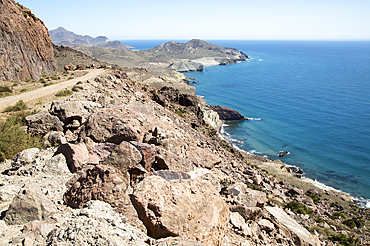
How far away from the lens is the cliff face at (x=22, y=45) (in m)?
30.5

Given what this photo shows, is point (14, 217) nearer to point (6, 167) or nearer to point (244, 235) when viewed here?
point (6, 167)

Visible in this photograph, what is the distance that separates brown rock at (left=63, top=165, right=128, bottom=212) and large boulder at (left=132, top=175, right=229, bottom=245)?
0.57 meters

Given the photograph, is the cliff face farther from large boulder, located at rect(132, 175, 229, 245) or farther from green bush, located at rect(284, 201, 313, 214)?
green bush, located at rect(284, 201, 313, 214)

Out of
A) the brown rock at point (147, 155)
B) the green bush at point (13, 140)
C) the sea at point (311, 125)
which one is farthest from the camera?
the sea at point (311, 125)

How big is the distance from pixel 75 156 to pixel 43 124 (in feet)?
15.2

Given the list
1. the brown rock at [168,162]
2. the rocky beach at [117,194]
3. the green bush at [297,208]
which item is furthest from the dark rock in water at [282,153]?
the brown rock at [168,162]

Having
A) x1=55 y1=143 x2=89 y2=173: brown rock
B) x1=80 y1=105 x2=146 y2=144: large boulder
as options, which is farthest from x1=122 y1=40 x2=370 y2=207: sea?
x1=55 y1=143 x2=89 y2=173: brown rock

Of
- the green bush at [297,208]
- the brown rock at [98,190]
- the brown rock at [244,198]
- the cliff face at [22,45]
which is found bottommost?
the green bush at [297,208]

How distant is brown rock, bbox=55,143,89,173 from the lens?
31.2ft

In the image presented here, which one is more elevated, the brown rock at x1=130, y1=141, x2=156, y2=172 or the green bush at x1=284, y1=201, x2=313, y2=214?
the brown rock at x1=130, y1=141, x2=156, y2=172

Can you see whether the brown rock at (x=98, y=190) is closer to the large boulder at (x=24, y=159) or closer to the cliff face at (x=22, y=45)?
the large boulder at (x=24, y=159)

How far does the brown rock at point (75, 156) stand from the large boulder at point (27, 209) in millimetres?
2235

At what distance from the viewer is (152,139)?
13.2m

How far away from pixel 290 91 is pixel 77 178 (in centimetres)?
9919
